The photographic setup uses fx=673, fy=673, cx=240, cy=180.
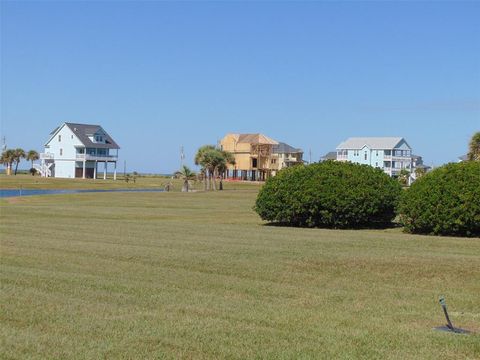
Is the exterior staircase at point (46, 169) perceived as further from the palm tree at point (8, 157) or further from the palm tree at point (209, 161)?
the palm tree at point (209, 161)

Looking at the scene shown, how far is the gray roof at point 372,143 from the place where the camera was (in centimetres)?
13298

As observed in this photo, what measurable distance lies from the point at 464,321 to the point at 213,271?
212 inches

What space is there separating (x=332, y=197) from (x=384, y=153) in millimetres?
112122

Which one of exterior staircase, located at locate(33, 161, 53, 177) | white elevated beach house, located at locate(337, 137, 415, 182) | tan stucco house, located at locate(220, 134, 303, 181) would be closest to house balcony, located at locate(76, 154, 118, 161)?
exterior staircase, located at locate(33, 161, 53, 177)

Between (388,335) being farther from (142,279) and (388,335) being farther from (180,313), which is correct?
(142,279)

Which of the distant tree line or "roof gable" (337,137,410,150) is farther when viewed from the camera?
"roof gable" (337,137,410,150)

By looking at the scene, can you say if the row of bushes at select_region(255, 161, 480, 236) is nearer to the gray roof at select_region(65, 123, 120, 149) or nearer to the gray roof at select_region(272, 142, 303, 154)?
the gray roof at select_region(65, 123, 120, 149)

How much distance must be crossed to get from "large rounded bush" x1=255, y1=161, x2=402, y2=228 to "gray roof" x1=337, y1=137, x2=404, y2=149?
358ft

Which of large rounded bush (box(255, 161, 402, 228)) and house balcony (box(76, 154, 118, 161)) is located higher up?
house balcony (box(76, 154, 118, 161))

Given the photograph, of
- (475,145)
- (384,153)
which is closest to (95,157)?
(384,153)

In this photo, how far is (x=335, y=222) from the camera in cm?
2441

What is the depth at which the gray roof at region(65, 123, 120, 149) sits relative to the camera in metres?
112

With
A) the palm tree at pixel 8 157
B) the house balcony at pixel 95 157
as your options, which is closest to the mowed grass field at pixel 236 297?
the house balcony at pixel 95 157

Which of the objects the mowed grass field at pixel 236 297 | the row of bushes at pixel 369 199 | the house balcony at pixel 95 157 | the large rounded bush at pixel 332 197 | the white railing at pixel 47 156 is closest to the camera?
the mowed grass field at pixel 236 297
